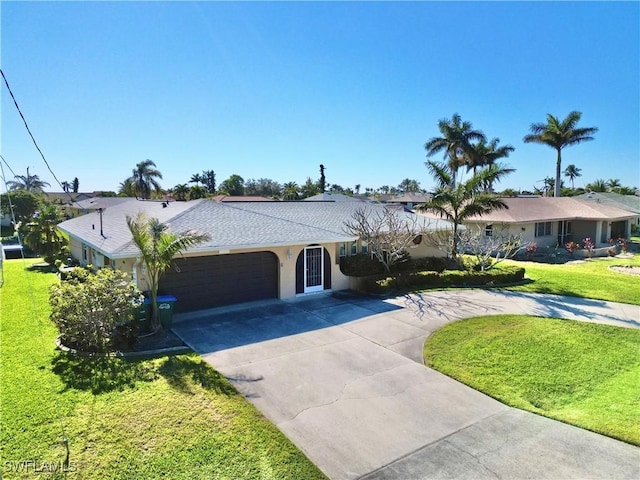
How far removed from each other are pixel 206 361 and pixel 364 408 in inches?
163

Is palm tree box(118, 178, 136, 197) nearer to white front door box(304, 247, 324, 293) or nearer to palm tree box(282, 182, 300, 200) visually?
palm tree box(282, 182, 300, 200)

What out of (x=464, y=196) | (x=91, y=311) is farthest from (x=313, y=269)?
(x=464, y=196)

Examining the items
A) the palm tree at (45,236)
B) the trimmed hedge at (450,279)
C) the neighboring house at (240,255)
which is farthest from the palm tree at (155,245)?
the palm tree at (45,236)

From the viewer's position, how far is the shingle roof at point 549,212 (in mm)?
30414

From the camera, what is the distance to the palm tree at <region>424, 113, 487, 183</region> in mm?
41438

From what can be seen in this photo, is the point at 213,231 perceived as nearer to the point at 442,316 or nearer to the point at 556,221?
the point at 442,316

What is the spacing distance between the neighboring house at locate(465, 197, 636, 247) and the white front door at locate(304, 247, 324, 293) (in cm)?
1756

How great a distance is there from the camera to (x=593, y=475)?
547 centimetres

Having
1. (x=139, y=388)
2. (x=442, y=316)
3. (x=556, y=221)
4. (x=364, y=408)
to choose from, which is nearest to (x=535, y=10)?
(x=442, y=316)

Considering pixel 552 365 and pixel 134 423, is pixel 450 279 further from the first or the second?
pixel 134 423

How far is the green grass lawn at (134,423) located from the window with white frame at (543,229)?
1181 inches

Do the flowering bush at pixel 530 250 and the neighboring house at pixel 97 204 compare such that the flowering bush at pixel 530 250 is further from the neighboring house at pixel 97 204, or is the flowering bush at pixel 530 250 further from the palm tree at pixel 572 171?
the palm tree at pixel 572 171

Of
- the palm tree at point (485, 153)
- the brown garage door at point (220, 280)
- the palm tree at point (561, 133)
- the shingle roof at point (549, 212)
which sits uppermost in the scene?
the palm tree at point (561, 133)

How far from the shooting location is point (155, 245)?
10969 millimetres
